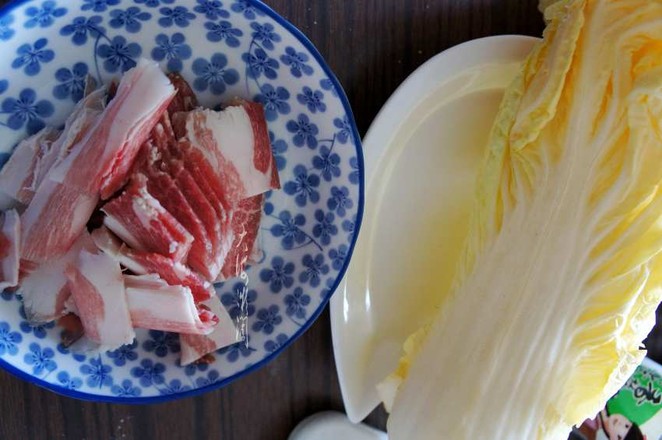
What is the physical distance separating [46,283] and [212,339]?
28 centimetres

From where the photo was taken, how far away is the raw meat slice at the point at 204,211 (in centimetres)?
105

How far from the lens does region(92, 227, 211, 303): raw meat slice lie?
3.37ft

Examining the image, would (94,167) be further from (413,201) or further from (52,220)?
(413,201)

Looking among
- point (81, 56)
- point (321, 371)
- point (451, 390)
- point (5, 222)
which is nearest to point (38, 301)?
point (5, 222)

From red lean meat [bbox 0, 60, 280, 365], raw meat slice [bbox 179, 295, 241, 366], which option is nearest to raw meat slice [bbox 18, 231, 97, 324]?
red lean meat [bbox 0, 60, 280, 365]

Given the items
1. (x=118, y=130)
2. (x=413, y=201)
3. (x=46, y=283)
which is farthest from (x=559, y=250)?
(x=46, y=283)

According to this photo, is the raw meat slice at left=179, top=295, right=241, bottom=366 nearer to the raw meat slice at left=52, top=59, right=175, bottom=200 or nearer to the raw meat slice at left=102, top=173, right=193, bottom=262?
the raw meat slice at left=102, top=173, right=193, bottom=262

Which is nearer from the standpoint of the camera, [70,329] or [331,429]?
[70,329]

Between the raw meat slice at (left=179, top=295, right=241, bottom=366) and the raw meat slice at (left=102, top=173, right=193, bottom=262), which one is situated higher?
the raw meat slice at (left=102, top=173, right=193, bottom=262)

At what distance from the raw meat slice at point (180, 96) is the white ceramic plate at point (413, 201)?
32cm

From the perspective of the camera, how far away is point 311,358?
4.06ft

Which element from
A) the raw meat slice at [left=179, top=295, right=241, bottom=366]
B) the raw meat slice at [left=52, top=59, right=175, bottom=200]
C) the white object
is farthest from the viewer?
the white object

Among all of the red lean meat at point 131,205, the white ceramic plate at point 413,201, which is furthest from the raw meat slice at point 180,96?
the white ceramic plate at point 413,201

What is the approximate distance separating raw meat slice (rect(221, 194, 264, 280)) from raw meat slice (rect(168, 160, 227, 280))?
0.04 m
